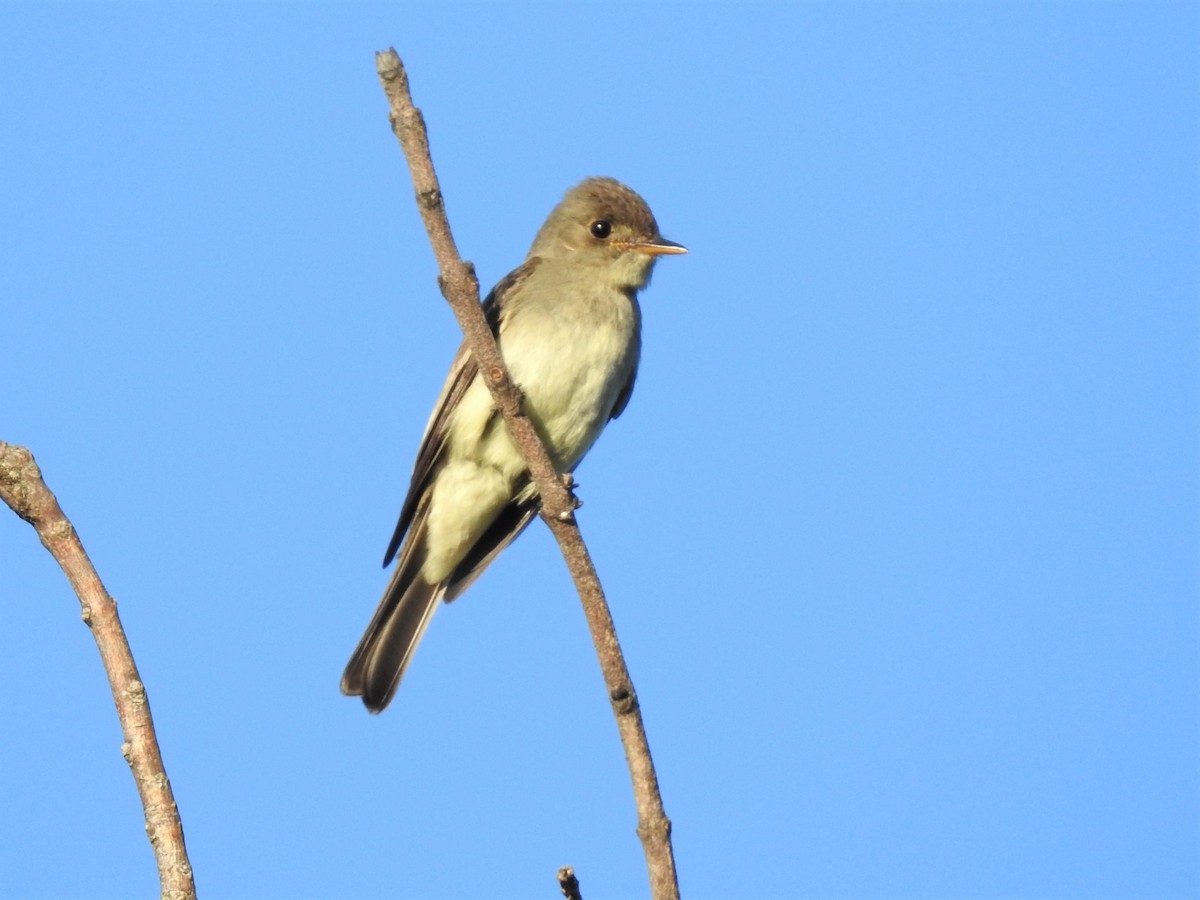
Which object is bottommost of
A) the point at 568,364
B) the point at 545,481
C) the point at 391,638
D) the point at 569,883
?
the point at 569,883

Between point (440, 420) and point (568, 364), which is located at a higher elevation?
point (568, 364)

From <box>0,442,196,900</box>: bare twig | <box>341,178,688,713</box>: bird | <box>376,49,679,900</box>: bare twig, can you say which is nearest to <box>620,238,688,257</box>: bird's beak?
<box>341,178,688,713</box>: bird

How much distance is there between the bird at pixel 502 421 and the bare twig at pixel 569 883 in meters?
3.85

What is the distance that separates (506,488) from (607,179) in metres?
2.16

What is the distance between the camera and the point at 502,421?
7.46 metres

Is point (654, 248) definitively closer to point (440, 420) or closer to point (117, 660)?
point (440, 420)

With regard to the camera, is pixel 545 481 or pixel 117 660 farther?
pixel 545 481

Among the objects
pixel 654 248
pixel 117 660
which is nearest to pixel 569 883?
pixel 117 660

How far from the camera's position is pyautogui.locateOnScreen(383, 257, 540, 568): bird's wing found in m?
7.81

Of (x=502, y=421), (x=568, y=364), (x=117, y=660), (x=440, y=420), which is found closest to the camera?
(x=117, y=660)

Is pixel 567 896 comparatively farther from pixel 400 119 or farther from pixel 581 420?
pixel 581 420

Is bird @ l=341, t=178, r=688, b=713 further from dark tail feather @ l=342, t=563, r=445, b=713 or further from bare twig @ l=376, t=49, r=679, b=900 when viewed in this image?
bare twig @ l=376, t=49, r=679, b=900

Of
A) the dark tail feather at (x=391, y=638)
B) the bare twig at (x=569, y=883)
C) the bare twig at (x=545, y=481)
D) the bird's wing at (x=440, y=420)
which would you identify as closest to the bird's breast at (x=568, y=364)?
the bird's wing at (x=440, y=420)

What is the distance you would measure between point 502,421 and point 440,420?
57 cm
